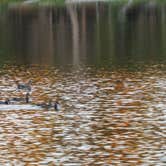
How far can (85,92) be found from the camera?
57344 millimetres

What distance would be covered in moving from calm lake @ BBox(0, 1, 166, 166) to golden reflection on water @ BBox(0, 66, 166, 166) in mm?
43

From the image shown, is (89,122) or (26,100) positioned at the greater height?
(26,100)

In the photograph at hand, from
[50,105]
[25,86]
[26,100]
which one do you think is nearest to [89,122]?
[50,105]

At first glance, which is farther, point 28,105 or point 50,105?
point 28,105

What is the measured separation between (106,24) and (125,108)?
Answer: 6519 cm

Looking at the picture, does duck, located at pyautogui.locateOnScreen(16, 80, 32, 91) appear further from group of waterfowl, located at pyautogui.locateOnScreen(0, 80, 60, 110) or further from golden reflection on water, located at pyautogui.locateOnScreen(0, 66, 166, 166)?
golden reflection on water, located at pyautogui.locateOnScreen(0, 66, 166, 166)

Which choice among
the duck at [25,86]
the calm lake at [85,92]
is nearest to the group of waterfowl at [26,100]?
the duck at [25,86]

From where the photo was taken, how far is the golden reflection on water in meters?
38.7

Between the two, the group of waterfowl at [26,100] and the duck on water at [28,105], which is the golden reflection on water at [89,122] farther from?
the duck on water at [28,105]

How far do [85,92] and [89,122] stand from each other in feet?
35.8

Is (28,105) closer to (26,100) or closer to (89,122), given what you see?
(26,100)

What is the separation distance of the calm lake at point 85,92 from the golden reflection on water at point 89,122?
0.04 m

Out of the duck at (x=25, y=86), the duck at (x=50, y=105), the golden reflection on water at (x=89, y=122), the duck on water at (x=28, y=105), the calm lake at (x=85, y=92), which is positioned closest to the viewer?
the golden reflection on water at (x=89, y=122)

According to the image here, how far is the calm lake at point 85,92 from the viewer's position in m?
39.6
